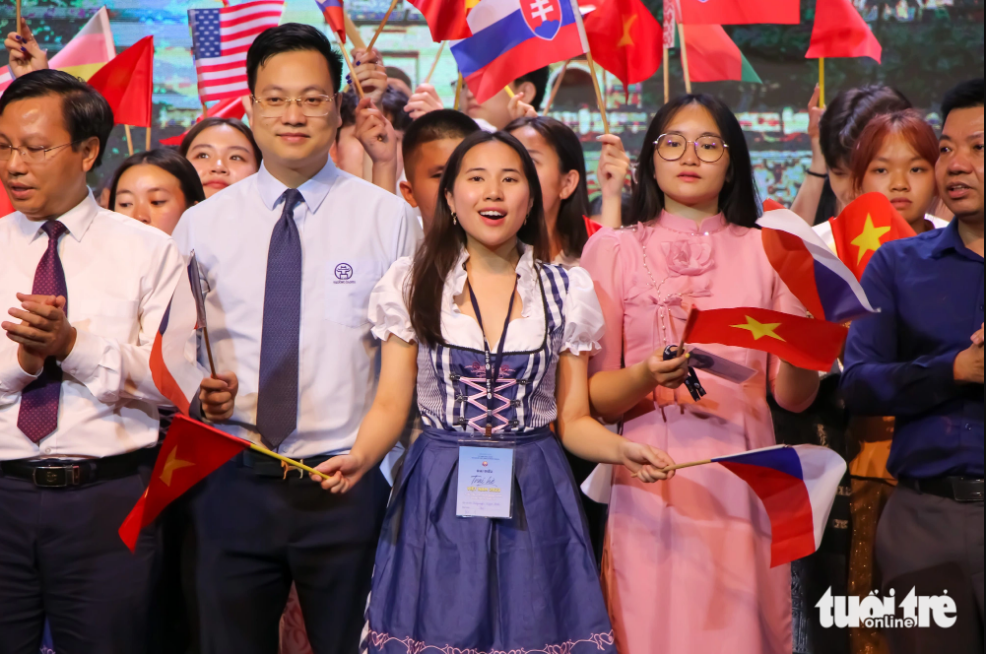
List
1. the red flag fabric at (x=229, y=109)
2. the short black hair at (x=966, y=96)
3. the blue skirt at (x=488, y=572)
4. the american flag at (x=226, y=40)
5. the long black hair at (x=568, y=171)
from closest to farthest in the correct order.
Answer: the blue skirt at (x=488, y=572), the short black hair at (x=966, y=96), the long black hair at (x=568, y=171), the american flag at (x=226, y=40), the red flag fabric at (x=229, y=109)

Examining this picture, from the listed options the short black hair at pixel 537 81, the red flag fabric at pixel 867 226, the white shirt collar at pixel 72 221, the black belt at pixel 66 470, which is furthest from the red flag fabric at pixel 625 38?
the black belt at pixel 66 470

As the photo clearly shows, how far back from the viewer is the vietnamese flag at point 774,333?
86.8 inches

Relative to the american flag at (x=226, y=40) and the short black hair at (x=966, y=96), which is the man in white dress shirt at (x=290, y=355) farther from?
the american flag at (x=226, y=40)

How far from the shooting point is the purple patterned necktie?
2.37 metres

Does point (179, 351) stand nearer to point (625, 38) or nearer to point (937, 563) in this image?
point (937, 563)

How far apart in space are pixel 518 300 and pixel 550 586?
0.72m

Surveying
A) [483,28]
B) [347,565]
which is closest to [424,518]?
[347,565]

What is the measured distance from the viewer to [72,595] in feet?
7.82

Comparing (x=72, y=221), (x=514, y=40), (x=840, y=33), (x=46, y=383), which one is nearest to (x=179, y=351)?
(x=46, y=383)

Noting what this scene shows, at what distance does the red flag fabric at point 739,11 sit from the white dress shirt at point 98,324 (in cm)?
228

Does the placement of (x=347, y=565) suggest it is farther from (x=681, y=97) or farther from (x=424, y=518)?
(x=681, y=97)

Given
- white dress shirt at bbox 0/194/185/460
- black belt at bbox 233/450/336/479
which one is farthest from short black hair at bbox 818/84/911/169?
white dress shirt at bbox 0/194/185/460

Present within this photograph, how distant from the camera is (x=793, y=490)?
2.27 meters

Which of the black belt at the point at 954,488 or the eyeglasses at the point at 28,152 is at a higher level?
the eyeglasses at the point at 28,152
